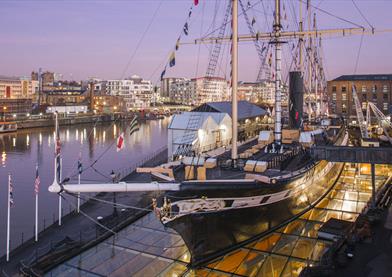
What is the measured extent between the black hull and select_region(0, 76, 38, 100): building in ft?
399

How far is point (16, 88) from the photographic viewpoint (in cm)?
13100

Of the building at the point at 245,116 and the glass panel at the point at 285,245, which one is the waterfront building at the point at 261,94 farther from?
the glass panel at the point at 285,245

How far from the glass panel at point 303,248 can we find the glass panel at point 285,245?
156mm

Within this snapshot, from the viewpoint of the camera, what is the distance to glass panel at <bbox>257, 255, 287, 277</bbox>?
10.4 m

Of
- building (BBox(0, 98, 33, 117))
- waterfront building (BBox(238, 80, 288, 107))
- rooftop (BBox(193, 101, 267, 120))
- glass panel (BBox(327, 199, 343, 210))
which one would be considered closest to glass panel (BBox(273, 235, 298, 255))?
glass panel (BBox(327, 199, 343, 210))

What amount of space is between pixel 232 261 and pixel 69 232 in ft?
27.7

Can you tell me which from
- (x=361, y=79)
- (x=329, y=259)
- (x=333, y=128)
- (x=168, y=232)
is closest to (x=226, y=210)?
(x=329, y=259)

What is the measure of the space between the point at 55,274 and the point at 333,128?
21.6 m

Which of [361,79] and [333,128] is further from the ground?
[361,79]

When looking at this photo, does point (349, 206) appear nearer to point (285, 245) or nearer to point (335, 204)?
point (335, 204)

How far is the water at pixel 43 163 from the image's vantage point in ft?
69.1

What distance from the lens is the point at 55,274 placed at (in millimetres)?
12070

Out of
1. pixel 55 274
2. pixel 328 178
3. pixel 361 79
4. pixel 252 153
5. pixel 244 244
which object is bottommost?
pixel 55 274

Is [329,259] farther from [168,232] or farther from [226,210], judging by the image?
[168,232]
